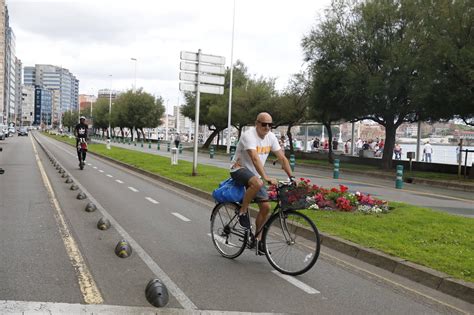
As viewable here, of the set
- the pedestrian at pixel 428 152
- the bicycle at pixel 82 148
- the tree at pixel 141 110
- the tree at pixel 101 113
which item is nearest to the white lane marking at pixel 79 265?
the bicycle at pixel 82 148

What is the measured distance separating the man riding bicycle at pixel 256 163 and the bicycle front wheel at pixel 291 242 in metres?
0.18

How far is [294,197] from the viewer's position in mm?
5895

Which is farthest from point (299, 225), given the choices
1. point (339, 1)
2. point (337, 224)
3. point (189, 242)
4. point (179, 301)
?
point (339, 1)

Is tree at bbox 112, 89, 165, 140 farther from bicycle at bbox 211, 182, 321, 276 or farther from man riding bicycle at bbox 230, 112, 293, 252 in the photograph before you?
bicycle at bbox 211, 182, 321, 276

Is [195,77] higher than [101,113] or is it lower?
lower

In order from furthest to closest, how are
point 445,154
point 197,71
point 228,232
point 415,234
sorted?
point 445,154 → point 197,71 → point 415,234 → point 228,232

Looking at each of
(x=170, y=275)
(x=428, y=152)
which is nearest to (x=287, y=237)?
(x=170, y=275)

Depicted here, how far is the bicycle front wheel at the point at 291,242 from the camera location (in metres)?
5.85

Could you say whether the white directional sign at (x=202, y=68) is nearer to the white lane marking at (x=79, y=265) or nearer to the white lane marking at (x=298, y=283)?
the white lane marking at (x=79, y=265)

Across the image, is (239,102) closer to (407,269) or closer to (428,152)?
(428,152)

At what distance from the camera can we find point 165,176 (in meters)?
17.9

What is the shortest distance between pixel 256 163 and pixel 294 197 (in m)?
0.61

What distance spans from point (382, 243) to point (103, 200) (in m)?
7.02

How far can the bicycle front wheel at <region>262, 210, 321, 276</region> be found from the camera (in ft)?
19.2
